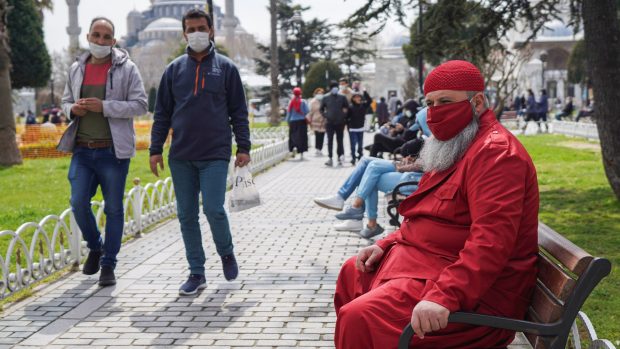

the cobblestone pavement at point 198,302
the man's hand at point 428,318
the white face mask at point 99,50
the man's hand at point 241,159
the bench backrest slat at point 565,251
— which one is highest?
the white face mask at point 99,50

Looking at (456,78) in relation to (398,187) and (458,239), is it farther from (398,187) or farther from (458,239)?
(398,187)

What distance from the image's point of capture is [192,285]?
230 inches

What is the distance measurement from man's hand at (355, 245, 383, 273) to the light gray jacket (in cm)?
284

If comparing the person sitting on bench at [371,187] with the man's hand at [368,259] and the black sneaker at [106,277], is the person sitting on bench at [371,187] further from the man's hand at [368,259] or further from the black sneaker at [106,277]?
the man's hand at [368,259]

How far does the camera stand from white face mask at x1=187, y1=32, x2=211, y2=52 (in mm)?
5652

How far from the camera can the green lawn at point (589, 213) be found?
5207 millimetres

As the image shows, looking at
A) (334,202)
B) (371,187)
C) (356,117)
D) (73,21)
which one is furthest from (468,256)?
(73,21)

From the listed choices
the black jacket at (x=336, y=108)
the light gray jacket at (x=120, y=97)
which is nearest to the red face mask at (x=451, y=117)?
the light gray jacket at (x=120, y=97)

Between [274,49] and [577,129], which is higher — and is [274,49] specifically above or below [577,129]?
above

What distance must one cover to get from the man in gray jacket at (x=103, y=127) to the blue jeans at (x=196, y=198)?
0.50 m

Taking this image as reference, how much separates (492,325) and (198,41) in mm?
3495

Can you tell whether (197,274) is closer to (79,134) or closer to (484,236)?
(79,134)

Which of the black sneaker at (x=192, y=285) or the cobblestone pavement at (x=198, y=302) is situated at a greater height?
the black sneaker at (x=192, y=285)

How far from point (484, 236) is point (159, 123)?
341 cm
